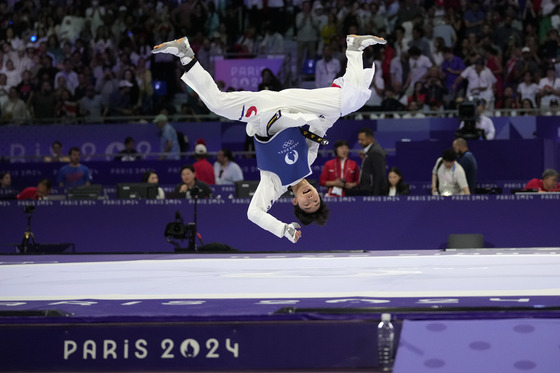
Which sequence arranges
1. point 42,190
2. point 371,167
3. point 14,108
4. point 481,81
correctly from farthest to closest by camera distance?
point 14,108 < point 481,81 < point 42,190 < point 371,167

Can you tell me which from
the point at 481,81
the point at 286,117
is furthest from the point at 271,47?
the point at 286,117

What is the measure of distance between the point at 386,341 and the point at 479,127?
9.98 metres

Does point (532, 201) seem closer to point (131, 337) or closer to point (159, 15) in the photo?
point (131, 337)

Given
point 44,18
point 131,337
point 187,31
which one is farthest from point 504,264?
point 44,18

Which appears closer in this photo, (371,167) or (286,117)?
(286,117)

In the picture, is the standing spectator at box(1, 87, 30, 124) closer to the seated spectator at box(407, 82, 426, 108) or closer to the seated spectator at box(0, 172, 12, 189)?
the seated spectator at box(0, 172, 12, 189)

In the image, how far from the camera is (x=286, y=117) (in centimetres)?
685

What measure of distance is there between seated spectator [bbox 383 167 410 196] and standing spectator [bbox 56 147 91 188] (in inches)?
202

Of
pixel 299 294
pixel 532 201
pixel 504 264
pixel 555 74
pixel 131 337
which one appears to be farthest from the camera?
pixel 555 74

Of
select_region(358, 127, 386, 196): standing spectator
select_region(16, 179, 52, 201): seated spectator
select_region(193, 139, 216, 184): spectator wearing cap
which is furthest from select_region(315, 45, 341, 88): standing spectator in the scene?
select_region(16, 179, 52, 201): seated spectator

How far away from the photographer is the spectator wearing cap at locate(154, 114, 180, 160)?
14703mm

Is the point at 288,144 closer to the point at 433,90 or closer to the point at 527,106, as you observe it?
the point at 433,90

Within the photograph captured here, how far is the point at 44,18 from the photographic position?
18.2 meters

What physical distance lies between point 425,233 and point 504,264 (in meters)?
4.28
